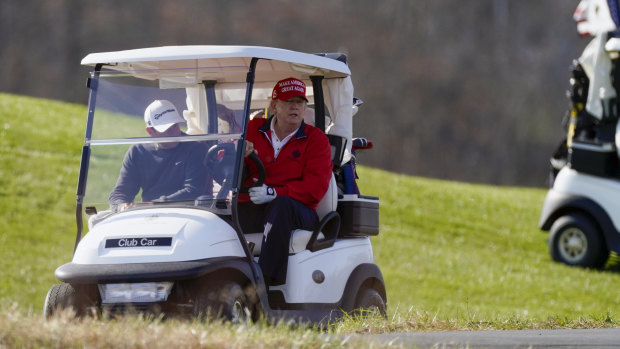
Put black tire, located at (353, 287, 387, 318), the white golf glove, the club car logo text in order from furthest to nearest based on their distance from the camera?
black tire, located at (353, 287, 387, 318) < the white golf glove < the club car logo text

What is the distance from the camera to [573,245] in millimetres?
15164

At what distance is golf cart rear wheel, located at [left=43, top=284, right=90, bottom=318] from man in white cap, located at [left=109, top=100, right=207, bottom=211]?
786 millimetres

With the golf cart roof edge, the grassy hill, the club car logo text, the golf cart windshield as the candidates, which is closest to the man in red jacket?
the golf cart windshield

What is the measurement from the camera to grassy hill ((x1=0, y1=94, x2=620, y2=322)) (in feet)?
44.9

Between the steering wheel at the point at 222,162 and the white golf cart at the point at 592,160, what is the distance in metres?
8.59

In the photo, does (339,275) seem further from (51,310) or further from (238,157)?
(51,310)

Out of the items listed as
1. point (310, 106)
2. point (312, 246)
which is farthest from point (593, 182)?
point (312, 246)

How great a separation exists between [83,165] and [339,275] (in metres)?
1.86

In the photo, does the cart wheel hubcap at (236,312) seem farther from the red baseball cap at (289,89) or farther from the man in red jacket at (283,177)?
the red baseball cap at (289,89)

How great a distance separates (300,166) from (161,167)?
38.0 inches

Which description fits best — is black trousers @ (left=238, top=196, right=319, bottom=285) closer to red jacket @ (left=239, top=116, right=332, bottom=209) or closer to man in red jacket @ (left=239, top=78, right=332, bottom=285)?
man in red jacket @ (left=239, top=78, right=332, bottom=285)

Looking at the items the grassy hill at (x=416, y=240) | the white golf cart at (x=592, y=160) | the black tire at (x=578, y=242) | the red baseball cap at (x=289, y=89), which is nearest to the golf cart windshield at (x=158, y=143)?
the red baseball cap at (x=289, y=89)

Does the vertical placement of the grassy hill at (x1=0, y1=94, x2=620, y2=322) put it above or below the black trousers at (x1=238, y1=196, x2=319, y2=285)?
below

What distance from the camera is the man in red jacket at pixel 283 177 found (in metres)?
6.47
